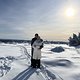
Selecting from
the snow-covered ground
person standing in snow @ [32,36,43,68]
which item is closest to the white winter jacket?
person standing in snow @ [32,36,43,68]

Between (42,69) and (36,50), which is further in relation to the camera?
(36,50)

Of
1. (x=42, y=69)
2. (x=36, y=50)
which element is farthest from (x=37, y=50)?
(x=42, y=69)

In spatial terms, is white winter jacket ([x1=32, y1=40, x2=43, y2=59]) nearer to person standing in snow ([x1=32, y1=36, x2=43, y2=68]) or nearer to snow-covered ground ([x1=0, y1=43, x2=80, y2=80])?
person standing in snow ([x1=32, y1=36, x2=43, y2=68])

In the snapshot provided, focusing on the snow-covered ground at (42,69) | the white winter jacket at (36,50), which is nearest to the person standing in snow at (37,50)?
the white winter jacket at (36,50)

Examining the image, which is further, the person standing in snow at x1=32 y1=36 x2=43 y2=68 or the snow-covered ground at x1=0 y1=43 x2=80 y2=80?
the person standing in snow at x1=32 y1=36 x2=43 y2=68

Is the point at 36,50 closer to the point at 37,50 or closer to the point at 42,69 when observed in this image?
the point at 37,50

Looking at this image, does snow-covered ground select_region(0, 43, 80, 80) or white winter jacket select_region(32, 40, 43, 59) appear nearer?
snow-covered ground select_region(0, 43, 80, 80)

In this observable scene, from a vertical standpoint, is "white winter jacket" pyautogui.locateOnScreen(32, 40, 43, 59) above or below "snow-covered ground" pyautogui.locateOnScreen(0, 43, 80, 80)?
above

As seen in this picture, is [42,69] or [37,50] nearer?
[42,69]

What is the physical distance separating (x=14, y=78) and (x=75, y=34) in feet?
208

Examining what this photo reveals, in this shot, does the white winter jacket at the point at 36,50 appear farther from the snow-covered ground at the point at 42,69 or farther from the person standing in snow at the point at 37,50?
the snow-covered ground at the point at 42,69

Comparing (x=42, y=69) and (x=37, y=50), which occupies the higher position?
(x=37, y=50)

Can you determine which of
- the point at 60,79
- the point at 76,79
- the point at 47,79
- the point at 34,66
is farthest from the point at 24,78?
the point at 34,66

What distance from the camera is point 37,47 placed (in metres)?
10.3
